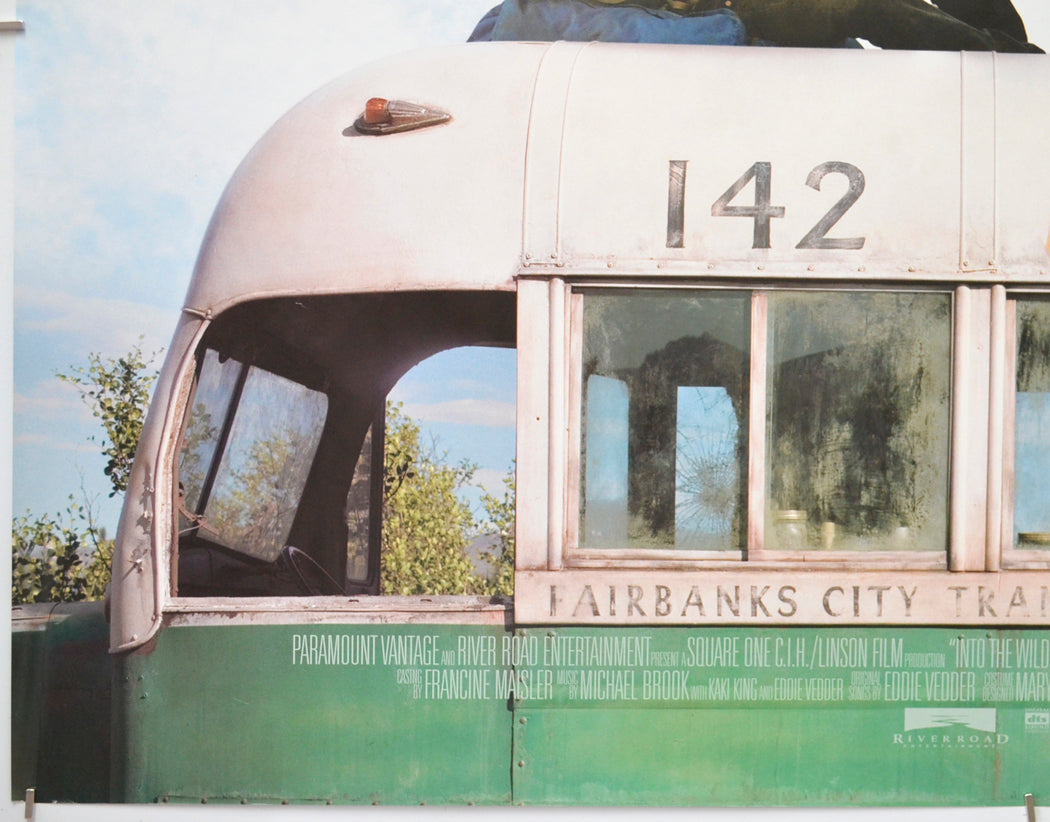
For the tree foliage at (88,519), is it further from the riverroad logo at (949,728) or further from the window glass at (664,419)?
the riverroad logo at (949,728)

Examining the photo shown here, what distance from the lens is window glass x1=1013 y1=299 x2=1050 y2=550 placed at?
2508 mm

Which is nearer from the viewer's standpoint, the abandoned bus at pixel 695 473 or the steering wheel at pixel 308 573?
the abandoned bus at pixel 695 473

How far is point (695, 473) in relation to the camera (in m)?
2.55

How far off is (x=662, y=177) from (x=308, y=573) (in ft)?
6.09

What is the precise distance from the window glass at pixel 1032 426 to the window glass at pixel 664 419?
70 cm

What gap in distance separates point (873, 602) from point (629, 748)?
735 millimetres

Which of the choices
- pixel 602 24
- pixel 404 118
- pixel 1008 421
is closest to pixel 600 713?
pixel 1008 421

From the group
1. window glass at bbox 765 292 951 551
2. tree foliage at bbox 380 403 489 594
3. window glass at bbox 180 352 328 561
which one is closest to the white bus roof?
window glass at bbox 765 292 951 551


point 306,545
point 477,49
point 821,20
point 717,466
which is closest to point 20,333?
point 306,545

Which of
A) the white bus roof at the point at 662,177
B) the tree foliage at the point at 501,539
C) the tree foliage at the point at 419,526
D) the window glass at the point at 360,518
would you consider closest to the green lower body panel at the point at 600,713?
the white bus roof at the point at 662,177

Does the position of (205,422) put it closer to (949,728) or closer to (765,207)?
(765,207)

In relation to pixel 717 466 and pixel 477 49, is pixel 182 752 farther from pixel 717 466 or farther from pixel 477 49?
pixel 477 49

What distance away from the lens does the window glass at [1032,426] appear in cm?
251

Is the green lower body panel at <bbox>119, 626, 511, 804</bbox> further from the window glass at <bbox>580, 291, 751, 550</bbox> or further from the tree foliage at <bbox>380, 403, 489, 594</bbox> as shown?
the tree foliage at <bbox>380, 403, 489, 594</bbox>
